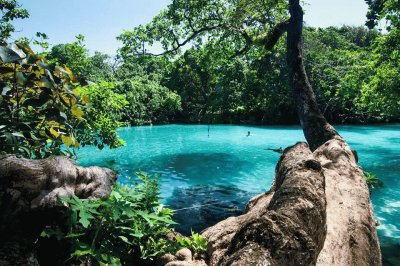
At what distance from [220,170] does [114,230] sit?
11.7m

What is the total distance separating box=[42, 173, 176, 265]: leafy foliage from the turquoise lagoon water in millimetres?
707

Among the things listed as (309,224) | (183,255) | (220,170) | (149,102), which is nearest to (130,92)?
(149,102)

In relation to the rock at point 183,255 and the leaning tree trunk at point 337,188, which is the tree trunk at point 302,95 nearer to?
the leaning tree trunk at point 337,188

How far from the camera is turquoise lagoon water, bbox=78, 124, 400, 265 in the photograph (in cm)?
790

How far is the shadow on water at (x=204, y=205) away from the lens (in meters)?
7.34

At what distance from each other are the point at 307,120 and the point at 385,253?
2895mm

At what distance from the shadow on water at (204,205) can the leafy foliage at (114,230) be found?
11.9ft

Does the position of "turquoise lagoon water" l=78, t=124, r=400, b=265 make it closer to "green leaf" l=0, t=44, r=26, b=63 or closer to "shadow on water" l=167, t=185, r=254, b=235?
"shadow on water" l=167, t=185, r=254, b=235

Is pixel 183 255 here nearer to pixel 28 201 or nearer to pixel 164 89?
pixel 28 201

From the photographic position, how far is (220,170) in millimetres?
13922

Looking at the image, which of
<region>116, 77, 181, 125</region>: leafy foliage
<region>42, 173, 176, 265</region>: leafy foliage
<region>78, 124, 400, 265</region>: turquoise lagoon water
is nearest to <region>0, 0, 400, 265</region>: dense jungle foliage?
<region>42, 173, 176, 265</region>: leafy foliage

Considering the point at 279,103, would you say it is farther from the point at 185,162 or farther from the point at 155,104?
the point at 185,162

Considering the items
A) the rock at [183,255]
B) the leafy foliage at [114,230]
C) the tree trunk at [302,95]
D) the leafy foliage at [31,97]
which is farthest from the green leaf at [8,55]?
the tree trunk at [302,95]

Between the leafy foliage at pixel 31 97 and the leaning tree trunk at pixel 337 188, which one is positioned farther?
the leaning tree trunk at pixel 337 188
